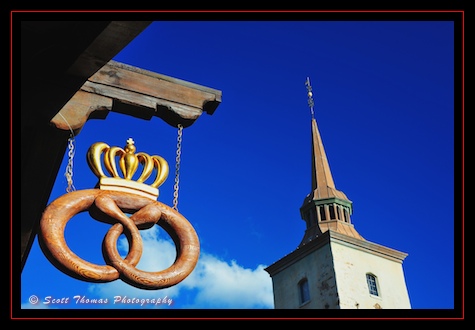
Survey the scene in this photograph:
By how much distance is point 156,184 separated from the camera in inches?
166

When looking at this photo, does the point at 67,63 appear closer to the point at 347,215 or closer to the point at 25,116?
the point at 25,116

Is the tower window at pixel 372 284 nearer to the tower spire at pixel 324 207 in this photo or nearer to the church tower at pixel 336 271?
the church tower at pixel 336 271

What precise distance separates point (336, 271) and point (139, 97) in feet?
92.8

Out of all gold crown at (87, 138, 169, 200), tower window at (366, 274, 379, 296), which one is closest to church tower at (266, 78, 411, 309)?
tower window at (366, 274, 379, 296)

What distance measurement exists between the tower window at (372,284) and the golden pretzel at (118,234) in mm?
30203

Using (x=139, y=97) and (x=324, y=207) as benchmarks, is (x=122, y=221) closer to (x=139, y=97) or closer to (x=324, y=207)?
(x=139, y=97)

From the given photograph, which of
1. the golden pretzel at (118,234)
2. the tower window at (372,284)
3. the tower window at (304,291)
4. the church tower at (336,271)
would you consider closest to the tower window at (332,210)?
the church tower at (336,271)

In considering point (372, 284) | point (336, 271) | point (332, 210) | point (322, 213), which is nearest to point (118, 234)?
point (336, 271)

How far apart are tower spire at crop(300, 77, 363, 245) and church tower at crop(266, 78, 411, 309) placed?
0.18ft

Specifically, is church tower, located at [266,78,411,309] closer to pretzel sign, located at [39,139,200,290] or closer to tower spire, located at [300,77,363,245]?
tower spire, located at [300,77,363,245]

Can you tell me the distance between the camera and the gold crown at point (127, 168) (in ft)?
13.2

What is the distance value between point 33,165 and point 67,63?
1.01m

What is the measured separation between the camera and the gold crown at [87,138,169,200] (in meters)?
4.03
